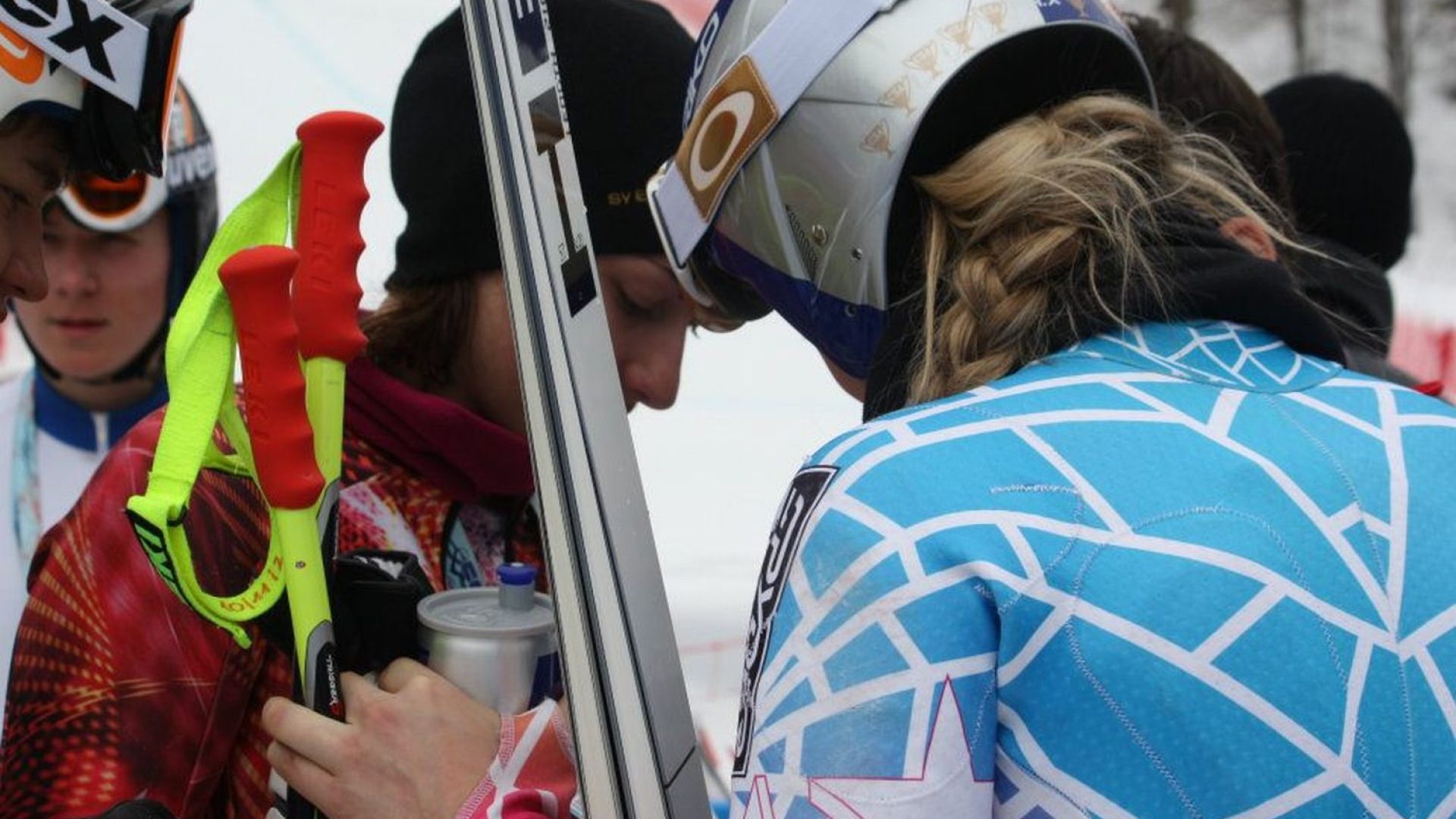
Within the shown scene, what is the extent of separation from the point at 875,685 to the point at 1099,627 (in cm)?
11

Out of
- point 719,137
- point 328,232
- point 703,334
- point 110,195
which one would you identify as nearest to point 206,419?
point 328,232

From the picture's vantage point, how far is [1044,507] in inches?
29.6

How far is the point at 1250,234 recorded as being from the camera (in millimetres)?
1016

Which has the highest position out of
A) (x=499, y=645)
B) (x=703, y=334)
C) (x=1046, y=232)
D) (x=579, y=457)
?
(x=1046, y=232)

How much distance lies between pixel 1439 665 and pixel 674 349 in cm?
91

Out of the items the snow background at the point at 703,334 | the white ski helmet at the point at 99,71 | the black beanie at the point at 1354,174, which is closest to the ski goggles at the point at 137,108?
the white ski helmet at the point at 99,71

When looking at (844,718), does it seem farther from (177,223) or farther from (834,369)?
(177,223)

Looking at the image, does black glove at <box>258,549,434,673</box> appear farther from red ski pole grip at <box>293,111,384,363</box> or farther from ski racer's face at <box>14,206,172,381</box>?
ski racer's face at <box>14,206,172,381</box>

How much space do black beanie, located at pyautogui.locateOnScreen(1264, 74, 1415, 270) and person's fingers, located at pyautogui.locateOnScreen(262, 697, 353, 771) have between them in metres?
1.74

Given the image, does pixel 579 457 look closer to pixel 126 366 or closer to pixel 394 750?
pixel 394 750

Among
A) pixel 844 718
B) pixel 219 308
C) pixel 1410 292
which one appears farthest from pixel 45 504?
pixel 1410 292

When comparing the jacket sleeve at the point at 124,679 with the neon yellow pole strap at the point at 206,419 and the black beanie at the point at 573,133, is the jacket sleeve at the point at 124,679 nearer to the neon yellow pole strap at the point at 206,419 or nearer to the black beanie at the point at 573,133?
the neon yellow pole strap at the point at 206,419

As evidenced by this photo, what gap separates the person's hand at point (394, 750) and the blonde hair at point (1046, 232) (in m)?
0.37

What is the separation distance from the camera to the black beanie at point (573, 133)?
1.47 meters
